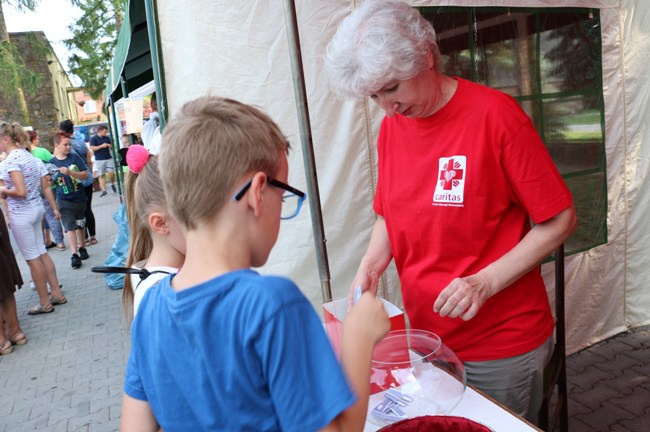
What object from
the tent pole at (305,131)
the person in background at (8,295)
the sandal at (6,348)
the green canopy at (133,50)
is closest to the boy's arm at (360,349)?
the tent pole at (305,131)

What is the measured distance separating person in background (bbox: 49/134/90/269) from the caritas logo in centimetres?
663

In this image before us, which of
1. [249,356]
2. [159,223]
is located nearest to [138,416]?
[249,356]

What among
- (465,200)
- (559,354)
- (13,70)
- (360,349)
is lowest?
(559,354)

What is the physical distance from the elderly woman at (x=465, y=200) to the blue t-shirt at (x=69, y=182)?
6549 mm

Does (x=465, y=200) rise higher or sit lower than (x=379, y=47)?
lower

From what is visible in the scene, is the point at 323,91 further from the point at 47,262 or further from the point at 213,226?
the point at 47,262

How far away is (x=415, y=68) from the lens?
4.93 feet

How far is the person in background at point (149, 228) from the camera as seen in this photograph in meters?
1.60

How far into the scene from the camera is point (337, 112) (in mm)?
2564

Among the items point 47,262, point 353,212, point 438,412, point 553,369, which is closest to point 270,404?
point 438,412

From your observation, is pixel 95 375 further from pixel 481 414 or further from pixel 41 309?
pixel 481 414

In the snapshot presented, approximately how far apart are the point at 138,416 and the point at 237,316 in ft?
→ 1.44

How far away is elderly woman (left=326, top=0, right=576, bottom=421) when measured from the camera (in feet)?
4.84

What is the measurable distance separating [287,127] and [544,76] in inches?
68.4
